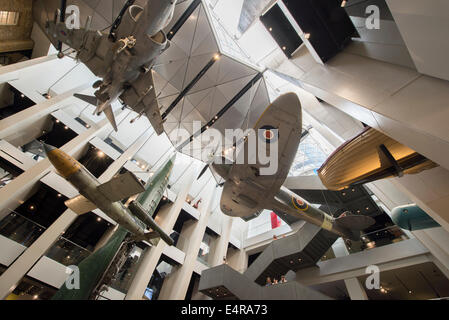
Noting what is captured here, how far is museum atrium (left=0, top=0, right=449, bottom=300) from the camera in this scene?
13.3 ft

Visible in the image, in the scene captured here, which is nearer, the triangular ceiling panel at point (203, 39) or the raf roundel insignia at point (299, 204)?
the raf roundel insignia at point (299, 204)

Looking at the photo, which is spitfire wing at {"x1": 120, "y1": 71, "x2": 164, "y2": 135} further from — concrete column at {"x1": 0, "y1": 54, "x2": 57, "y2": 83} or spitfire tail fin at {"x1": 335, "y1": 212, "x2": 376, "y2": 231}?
spitfire tail fin at {"x1": 335, "y1": 212, "x2": 376, "y2": 231}

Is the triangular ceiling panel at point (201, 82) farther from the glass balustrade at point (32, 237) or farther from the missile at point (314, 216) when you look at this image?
the glass balustrade at point (32, 237)

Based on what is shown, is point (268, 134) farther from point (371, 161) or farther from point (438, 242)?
point (438, 242)

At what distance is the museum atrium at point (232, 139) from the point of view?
4.04m

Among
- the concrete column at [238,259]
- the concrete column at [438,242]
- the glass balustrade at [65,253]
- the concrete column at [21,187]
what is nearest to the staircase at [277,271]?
the concrete column at [438,242]

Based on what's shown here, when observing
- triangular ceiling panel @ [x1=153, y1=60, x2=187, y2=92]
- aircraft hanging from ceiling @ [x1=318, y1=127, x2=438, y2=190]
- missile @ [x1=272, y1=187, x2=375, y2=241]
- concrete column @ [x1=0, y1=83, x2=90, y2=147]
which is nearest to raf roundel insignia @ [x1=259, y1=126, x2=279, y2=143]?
aircraft hanging from ceiling @ [x1=318, y1=127, x2=438, y2=190]

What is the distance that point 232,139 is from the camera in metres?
14.1

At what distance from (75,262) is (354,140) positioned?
1247cm

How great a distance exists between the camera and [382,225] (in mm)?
13016

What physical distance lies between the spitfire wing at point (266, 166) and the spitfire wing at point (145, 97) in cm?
603

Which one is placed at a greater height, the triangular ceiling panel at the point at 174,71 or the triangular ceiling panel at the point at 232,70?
the triangular ceiling panel at the point at 232,70

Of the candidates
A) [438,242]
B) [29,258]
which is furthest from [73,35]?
[438,242]

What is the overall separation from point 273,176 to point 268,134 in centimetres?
144
